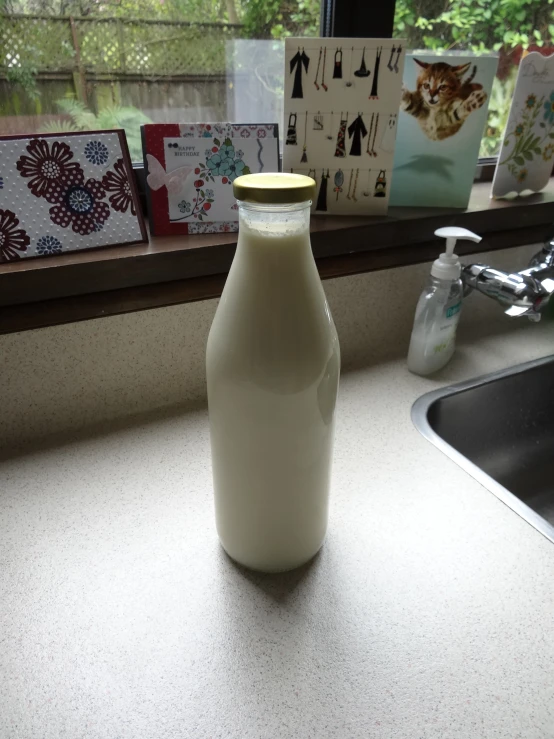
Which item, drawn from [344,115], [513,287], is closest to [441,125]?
[344,115]

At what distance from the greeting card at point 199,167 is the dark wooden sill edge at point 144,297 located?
10cm

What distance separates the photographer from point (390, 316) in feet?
3.25

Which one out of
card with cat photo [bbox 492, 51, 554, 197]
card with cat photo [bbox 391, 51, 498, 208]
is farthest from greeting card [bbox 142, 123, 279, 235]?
card with cat photo [bbox 492, 51, 554, 197]

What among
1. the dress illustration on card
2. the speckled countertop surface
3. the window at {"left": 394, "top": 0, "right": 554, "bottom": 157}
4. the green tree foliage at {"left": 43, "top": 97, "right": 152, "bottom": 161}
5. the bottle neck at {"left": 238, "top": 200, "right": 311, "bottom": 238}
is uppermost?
the window at {"left": 394, "top": 0, "right": 554, "bottom": 157}

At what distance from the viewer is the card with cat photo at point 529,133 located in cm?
95

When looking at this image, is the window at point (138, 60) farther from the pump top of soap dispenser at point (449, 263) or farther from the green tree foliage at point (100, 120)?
the pump top of soap dispenser at point (449, 263)

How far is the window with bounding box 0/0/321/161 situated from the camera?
79cm

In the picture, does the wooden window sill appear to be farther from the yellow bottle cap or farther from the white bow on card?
the yellow bottle cap

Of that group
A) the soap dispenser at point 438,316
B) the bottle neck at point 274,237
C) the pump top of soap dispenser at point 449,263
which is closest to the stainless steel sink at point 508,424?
the soap dispenser at point 438,316

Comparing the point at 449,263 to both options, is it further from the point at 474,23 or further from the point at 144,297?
the point at 474,23

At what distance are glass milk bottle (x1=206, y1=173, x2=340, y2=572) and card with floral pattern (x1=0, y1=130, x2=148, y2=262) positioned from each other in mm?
371

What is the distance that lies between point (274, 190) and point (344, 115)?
1.80 feet

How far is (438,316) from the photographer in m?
0.88

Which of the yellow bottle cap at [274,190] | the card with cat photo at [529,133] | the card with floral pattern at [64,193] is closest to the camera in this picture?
the yellow bottle cap at [274,190]
